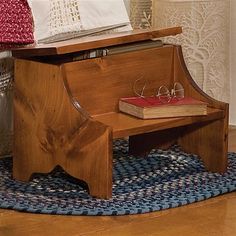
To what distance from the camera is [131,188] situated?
4.81ft

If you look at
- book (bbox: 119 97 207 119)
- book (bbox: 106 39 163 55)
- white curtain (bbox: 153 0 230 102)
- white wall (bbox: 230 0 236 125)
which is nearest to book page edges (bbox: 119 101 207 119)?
book (bbox: 119 97 207 119)

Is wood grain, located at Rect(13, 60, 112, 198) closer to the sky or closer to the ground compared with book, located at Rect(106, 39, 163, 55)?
closer to the ground

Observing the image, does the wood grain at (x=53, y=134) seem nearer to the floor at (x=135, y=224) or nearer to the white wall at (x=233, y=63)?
the floor at (x=135, y=224)

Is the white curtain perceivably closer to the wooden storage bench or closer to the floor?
the wooden storage bench

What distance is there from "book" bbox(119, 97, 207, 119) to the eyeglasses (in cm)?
4

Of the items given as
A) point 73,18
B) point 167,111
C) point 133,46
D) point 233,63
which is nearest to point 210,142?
point 167,111

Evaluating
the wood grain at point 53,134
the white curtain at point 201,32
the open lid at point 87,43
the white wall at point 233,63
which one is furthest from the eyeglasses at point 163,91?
the white wall at point 233,63

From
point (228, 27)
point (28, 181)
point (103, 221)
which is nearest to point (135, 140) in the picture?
point (28, 181)

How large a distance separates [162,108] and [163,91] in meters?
0.16

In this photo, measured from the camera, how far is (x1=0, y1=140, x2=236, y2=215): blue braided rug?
4.45 ft

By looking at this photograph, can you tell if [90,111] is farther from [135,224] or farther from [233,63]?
[233,63]

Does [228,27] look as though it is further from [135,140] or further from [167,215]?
[167,215]

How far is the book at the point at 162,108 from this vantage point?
1.48 metres

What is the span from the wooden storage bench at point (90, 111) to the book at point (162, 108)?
0.06 feet
